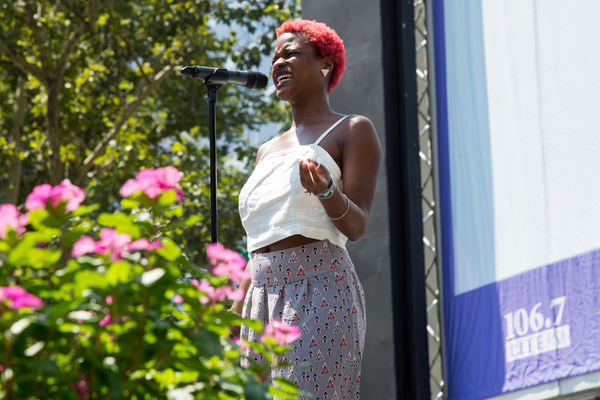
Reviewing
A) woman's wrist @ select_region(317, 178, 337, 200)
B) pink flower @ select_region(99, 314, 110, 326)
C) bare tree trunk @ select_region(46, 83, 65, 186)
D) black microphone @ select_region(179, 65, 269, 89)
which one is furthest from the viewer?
bare tree trunk @ select_region(46, 83, 65, 186)

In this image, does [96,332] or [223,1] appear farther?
[223,1]

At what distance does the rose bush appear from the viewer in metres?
0.78

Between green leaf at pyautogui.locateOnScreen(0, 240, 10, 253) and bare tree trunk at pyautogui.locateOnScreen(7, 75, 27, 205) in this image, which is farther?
bare tree trunk at pyautogui.locateOnScreen(7, 75, 27, 205)

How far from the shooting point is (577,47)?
7.72ft

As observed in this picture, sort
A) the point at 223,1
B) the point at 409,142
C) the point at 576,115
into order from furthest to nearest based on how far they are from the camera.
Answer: the point at 223,1, the point at 409,142, the point at 576,115

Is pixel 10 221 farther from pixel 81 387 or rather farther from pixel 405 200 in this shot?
pixel 405 200

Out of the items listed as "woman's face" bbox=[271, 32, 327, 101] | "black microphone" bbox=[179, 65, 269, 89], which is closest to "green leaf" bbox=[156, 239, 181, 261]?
"woman's face" bbox=[271, 32, 327, 101]

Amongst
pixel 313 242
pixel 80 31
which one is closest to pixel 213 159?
pixel 313 242

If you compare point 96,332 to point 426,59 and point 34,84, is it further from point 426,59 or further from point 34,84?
point 34,84

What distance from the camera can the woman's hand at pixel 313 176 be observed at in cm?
170

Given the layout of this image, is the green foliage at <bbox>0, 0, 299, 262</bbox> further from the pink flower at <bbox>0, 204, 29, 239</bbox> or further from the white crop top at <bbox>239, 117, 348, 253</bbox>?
the pink flower at <bbox>0, 204, 29, 239</bbox>

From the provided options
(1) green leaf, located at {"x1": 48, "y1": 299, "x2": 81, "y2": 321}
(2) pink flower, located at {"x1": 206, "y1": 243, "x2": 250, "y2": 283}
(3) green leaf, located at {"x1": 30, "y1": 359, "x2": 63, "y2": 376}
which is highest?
(2) pink flower, located at {"x1": 206, "y1": 243, "x2": 250, "y2": 283}

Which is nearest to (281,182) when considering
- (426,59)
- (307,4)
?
(426,59)

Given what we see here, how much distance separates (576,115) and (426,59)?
3.27ft
